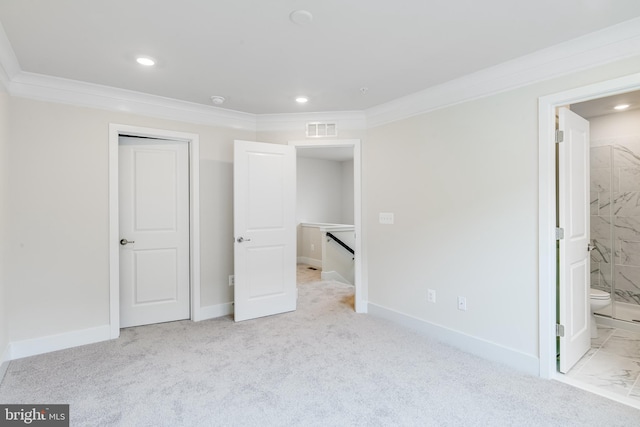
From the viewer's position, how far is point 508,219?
260cm

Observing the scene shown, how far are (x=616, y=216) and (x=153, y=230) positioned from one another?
5.06 meters

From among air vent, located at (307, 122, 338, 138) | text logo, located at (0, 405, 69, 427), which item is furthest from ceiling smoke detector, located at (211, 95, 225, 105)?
text logo, located at (0, 405, 69, 427)

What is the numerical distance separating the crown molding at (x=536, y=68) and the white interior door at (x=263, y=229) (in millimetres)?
1505

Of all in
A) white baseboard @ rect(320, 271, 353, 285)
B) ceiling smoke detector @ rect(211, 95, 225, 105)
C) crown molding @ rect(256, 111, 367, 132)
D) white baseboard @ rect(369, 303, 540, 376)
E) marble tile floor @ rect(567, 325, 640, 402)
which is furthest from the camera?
white baseboard @ rect(320, 271, 353, 285)

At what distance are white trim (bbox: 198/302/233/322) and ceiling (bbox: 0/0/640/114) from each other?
233 centimetres

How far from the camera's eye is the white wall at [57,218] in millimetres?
2732

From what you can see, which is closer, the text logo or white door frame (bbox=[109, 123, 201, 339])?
the text logo

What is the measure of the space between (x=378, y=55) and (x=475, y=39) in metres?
0.64

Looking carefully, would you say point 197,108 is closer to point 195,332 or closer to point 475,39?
point 195,332

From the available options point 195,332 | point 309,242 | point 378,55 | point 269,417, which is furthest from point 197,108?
point 309,242

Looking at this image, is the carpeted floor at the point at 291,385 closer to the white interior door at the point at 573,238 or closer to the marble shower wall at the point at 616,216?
the white interior door at the point at 573,238

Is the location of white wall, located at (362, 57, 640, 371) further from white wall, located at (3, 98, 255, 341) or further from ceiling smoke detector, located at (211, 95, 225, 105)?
white wall, located at (3, 98, 255, 341)

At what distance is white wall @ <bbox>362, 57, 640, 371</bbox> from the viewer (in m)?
2.49

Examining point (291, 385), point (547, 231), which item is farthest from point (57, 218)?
point (547, 231)
